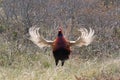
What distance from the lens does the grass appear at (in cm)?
614

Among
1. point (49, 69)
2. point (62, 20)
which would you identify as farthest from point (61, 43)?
point (62, 20)

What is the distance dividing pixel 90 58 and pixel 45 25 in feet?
6.78

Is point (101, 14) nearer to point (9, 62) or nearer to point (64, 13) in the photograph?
point (64, 13)

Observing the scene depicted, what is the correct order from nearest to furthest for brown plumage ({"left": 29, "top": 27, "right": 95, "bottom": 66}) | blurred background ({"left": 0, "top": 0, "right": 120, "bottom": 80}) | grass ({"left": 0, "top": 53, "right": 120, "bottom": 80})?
grass ({"left": 0, "top": 53, "right": 120, "bottom": 80})
brown plumage ({"left": 29, "top": 27, "right": 95, "bottom": 66})
blurred background ({"left": 0, "top": 0, "right": 120, "bottom": 80})

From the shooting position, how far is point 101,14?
1157 centimetres

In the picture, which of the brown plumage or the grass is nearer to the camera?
the grass

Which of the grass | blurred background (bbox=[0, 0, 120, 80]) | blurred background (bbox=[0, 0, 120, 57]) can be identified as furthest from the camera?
blurred background (bbox=[0, 0, 120, 57])

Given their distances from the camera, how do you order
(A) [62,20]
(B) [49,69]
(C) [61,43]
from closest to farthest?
(C) [61,43]
(B) [49,69]
(A) [62,20]

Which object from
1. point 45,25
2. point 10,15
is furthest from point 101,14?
point 10,15

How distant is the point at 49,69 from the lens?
23.5ft

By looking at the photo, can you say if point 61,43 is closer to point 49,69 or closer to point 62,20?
point 49,69

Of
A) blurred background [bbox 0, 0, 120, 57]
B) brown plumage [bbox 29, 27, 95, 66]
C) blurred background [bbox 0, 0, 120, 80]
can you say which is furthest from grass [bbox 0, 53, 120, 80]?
blurred background [bbox 0, 0, 120, 57]

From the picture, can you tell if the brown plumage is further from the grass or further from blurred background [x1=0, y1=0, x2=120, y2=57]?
blurred background [x1=0, y1=0, x2=120, y2=57]

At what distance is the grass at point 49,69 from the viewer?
6139 millimetres
